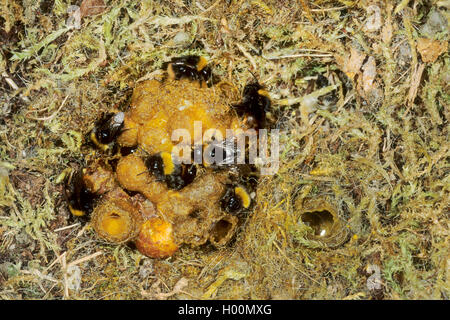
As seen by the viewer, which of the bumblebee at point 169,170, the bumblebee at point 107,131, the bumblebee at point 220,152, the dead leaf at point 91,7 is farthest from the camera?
the dead leaf at point 91,7

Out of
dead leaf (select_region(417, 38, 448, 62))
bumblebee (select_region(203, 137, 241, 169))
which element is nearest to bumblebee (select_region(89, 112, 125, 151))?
bumblebee (select_region(203, 137, 241, 169))

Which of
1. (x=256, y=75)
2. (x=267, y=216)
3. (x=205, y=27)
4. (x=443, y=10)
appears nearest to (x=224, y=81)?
(x=256, y=75)

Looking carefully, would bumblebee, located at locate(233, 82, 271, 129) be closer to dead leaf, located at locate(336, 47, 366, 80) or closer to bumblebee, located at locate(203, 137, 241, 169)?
bumblebee, located at locate(203, 137, 241, 169)

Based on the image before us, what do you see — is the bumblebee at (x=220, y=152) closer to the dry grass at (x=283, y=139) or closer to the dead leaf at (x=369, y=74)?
the dry grass at (x=283, y=139)

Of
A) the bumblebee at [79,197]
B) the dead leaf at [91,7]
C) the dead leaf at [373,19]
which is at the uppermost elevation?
the dead leaf at [91,7]

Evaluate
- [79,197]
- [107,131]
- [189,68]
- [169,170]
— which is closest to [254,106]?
[189,68]

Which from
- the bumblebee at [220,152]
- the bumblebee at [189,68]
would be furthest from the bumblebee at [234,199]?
the bumblebee at [189,68]
